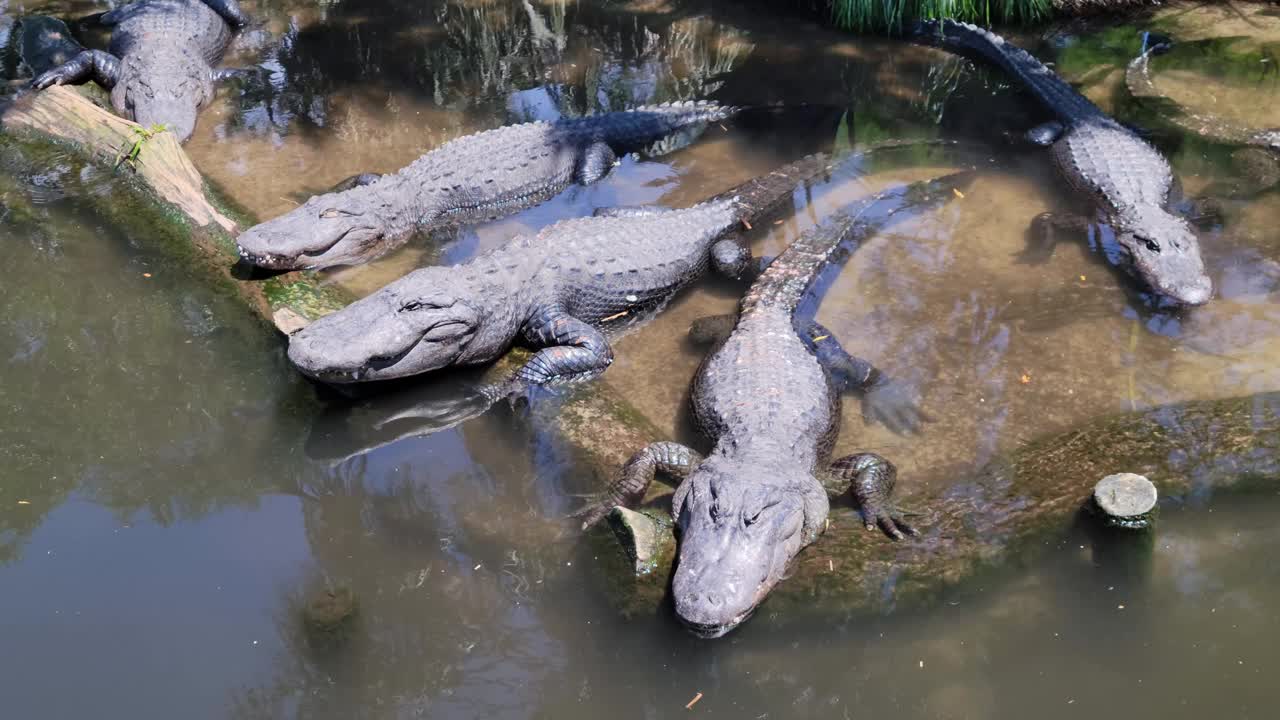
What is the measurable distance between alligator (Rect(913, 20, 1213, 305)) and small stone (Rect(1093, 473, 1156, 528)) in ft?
7.48

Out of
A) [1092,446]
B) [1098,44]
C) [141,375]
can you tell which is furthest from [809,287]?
[1098,44]

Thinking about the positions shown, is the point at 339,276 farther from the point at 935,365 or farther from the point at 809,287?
the point at 935,365

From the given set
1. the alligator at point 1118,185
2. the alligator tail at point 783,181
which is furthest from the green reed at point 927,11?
the alligator tail at point 783,181

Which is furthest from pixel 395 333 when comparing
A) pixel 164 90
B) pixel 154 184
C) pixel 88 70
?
pixel 88 70

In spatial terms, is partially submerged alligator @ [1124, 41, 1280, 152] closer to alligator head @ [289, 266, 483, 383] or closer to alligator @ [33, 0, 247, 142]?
alligator head @ [289, 266, 483, 383]

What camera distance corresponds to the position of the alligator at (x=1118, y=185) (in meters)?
6.03

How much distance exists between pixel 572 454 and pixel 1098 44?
7.23 metres

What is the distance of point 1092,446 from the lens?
14.7ft

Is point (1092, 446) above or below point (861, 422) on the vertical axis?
above

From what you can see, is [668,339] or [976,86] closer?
[668,339]

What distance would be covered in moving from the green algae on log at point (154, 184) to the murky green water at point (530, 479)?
7.8 inches

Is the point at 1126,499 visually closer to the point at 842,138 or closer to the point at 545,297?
the point at 545,297

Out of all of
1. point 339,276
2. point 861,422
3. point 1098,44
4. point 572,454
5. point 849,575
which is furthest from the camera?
point 1098,44

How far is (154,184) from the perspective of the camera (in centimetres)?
664
